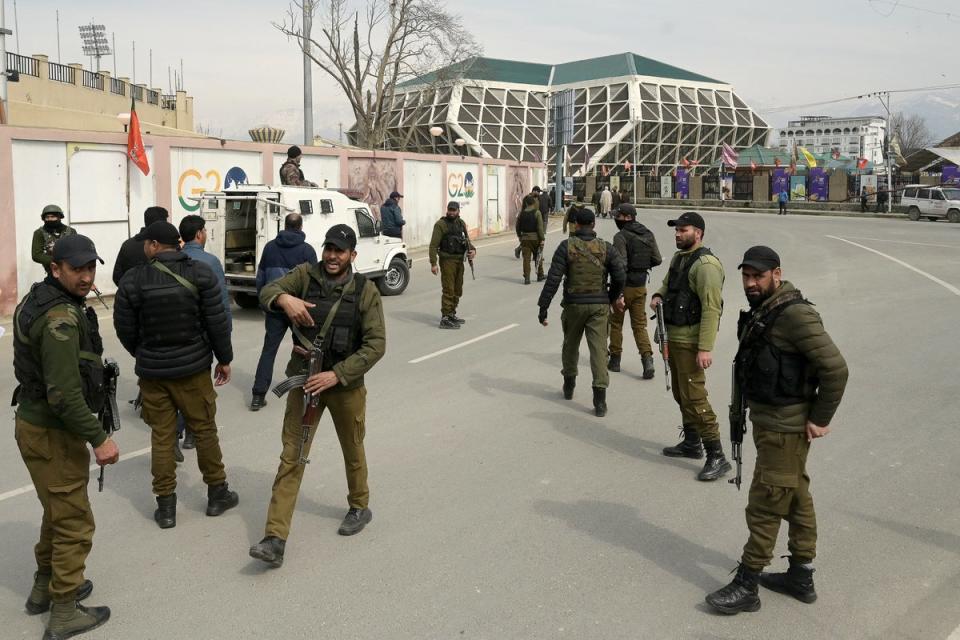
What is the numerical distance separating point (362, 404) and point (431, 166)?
67.9ft

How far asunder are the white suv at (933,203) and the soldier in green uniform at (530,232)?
28.8 m

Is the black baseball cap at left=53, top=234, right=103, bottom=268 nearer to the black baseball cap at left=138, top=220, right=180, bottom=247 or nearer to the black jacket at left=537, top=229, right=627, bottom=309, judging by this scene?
the black baseball cap at left=138, top=220, right=180, bottom=247

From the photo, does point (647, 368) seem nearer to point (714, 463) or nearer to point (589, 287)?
point (589, 287)

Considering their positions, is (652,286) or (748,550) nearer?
(748,550)

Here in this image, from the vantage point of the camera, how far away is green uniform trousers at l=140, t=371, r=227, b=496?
5.00 metres

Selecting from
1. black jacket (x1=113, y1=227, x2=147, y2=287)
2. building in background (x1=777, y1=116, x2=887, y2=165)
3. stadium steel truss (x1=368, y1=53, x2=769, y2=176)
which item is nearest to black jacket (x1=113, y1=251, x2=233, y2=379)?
black jacket (x1=113, y1=227, x2=147, y2=287)

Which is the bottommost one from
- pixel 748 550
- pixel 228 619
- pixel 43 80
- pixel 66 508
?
pixel 228 619

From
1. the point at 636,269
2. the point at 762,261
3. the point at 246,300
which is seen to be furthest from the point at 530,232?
the point at 762,261

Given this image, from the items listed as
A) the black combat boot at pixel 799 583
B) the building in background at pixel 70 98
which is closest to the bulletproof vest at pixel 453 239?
the black combat boot at pixel 799 583

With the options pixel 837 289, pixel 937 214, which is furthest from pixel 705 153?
pixel 837 289

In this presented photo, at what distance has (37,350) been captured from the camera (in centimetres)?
367

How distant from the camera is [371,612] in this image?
13.1 feet

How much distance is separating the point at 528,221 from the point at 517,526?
11855mm

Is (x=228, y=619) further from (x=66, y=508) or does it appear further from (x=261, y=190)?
(x=261, y=190)
